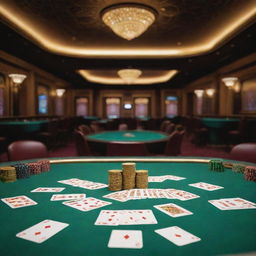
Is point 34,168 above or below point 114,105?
below

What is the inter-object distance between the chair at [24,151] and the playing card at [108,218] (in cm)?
161

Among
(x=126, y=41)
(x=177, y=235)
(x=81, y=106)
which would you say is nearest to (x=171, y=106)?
(x=81, y=106)

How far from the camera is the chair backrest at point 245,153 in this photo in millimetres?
2279

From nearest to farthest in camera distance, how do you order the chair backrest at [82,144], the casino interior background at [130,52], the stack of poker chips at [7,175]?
the stack of poker chips at [7,175]
the chair backrest at [82,144]
the casino interior background at [130,52]

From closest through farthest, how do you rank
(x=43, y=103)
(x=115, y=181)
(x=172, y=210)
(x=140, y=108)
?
(x=172, y=210)
(x=115, y=181)
(x=43, y=103)
(x=140, y=108)

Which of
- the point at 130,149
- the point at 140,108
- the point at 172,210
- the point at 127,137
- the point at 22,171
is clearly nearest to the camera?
the point at 172,210

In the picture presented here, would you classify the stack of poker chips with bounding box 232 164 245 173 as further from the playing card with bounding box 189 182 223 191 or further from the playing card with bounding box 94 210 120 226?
the playing card with bounding box 94 210 120 226

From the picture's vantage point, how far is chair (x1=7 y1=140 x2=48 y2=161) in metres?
2.47

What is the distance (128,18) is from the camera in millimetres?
4148

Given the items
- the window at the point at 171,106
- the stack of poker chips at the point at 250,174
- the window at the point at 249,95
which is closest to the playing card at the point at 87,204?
the stack of poker chips at the point at 250,174

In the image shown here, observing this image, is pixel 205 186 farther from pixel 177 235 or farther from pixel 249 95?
pixel 249 95

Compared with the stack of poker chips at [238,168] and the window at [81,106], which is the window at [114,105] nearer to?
the window at [81,106]

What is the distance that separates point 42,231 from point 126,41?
20.8 feet

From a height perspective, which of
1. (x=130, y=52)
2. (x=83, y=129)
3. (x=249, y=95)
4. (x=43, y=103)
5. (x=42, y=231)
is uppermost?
(x=130, y=52)
